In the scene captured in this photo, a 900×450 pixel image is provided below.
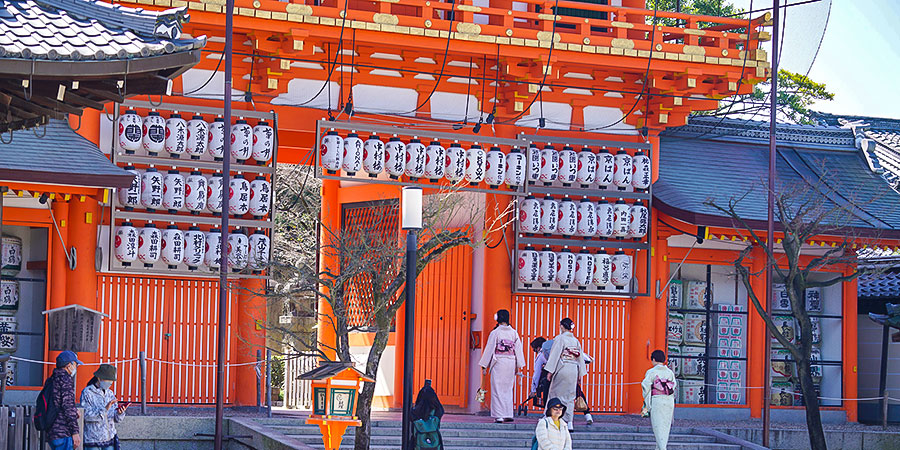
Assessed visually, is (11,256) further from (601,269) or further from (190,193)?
(601,269)

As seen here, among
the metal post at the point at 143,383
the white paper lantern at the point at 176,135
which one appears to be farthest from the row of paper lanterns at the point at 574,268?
the metal post at the point at 143,383

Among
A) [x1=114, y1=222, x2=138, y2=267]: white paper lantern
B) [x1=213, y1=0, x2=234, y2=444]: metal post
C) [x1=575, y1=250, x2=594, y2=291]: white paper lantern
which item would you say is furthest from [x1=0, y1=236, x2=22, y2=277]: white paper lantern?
[x1=575, y1=250, x2=594, y2=291]: white paper lantern

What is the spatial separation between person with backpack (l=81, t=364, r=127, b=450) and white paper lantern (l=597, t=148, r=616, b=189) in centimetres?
936

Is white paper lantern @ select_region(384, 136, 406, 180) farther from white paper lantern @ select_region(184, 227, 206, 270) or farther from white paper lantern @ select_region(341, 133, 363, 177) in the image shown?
white paper lantern @ select_region(184, 227, 206, 270)

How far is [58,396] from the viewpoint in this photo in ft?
39.1

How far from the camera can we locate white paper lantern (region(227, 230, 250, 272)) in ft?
57.6

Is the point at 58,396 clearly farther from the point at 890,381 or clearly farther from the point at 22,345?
the point at 890,381

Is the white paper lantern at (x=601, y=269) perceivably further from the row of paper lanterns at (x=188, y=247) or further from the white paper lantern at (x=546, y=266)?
the row of paper lanterns at (x=188, y=247)

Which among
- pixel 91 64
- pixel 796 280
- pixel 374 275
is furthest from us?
pixel 796 280

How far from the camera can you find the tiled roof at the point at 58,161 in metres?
15.4

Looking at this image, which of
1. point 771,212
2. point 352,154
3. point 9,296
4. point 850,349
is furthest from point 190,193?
point 850,349

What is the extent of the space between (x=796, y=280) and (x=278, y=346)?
43.8ft

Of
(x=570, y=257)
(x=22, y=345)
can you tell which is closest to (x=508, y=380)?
(x=570, y=257)

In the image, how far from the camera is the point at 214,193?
17453mm
